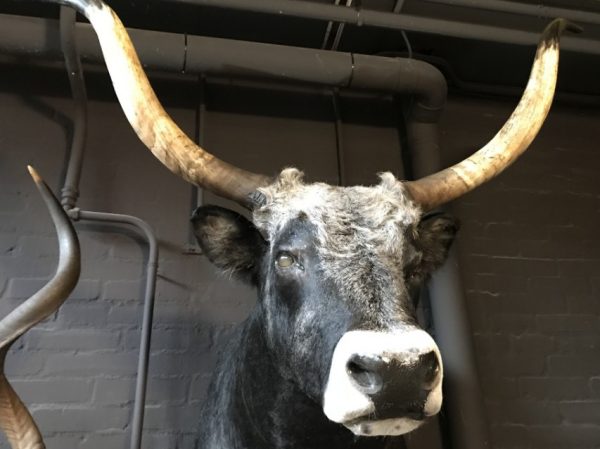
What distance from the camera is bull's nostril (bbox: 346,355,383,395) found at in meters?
1.35

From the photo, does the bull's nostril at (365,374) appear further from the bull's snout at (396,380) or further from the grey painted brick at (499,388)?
the grey painted brick at (499,388)

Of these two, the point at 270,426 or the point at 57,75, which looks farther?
the point at 57,75

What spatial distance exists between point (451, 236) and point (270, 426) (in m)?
1.09

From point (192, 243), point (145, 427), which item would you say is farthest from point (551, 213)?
point (145, 427)

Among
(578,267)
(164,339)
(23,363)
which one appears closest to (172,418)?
(164,339)

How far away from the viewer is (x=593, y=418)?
10.7 ft

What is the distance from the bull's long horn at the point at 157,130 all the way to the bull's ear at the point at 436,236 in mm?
750

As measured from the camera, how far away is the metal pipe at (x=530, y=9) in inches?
125

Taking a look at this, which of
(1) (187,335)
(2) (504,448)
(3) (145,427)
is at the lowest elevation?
(2) (504,448)

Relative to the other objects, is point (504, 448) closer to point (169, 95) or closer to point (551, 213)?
point (551, 213)

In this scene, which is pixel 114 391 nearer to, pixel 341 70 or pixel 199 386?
pixel 199 386

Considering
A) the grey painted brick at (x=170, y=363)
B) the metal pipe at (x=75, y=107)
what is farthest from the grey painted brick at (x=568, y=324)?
the metal pipe at (x=75, y=107)

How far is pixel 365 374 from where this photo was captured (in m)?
1.38

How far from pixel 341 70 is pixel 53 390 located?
227 centimetres
